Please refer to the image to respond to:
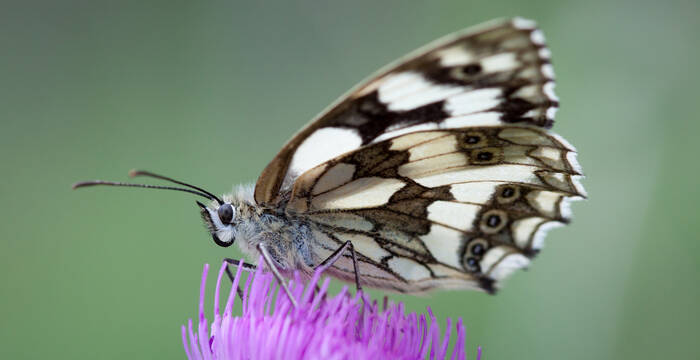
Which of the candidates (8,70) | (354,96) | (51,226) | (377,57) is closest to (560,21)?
(377,57)

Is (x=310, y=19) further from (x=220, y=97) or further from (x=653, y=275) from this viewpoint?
(x=653, y=275)

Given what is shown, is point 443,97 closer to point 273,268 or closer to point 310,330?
point 273,268

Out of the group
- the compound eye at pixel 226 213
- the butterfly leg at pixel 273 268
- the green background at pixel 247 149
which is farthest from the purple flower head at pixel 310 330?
the green background at pixel 247 149

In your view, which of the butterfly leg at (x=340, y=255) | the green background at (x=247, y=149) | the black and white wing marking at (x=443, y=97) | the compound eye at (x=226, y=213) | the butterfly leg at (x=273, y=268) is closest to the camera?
the butterfly leg at (x=273, y=268)

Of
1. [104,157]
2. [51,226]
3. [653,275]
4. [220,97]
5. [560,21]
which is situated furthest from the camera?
[220,97]

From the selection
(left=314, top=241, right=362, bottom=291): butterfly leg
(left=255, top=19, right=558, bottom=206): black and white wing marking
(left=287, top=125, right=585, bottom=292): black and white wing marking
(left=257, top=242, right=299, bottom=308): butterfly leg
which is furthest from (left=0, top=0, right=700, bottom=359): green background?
(left=257, top=242, right=299, bottom=308): butterfly leg

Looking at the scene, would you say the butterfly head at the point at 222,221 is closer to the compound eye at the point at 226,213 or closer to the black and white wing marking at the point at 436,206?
the compound eye at the point at 226,213

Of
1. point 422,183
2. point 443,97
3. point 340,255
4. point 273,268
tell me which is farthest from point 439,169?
point 273,268
